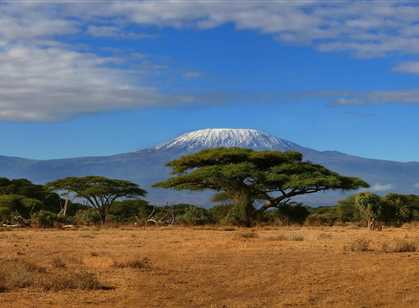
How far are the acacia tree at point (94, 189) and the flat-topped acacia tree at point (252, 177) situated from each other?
13113mm

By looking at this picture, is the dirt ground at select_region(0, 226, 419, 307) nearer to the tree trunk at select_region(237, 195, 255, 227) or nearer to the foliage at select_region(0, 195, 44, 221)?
the tree trunk at select_region(237, 195, 255, 227)

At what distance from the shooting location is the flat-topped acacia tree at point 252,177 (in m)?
48.2

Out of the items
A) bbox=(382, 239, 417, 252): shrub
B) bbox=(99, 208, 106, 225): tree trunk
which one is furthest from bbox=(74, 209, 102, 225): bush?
bbox=(382, 239, 417, 252): shrub

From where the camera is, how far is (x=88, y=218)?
53281 mm

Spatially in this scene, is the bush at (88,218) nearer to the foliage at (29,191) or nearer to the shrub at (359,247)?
the foliage at (29,191)

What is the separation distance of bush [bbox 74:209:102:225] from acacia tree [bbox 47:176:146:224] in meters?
4.94

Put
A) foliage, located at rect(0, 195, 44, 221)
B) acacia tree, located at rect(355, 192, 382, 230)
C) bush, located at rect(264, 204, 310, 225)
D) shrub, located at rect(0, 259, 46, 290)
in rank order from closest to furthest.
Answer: shrub, located at rect(0, 259, 46, 290)
acacia tree, located at rect(355, 192, 382, 230)
bush, located at rect(264, 204, 310, 225)
foliage, located at rect(0, 195, 44, 221)

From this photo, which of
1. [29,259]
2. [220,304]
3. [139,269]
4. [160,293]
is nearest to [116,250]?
[29,259]

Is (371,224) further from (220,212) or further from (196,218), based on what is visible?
(196,218)

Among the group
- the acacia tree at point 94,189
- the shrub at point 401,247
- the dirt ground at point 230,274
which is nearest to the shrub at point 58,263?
the dirt ground at point 230,274

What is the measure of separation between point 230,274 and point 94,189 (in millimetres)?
46354

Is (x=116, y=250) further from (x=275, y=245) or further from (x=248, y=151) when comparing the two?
(x=248, y=151)

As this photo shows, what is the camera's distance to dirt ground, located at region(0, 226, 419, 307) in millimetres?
14097

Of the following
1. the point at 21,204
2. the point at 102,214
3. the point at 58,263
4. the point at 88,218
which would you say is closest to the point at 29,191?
the point at 21,204
